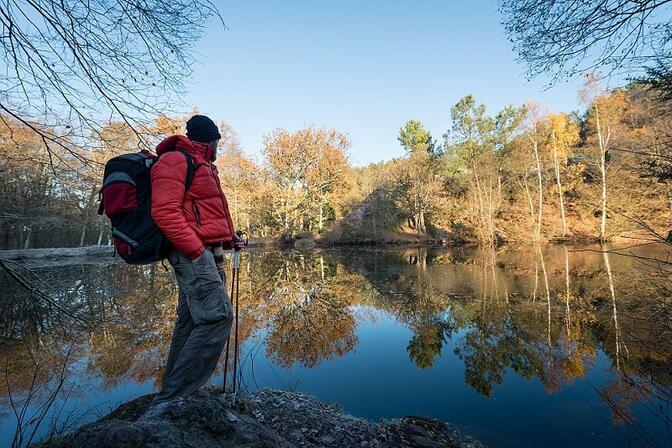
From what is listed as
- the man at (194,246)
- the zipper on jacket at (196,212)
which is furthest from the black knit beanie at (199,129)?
the zipper on jacket at (196,212)

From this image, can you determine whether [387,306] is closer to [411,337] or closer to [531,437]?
[411,337]

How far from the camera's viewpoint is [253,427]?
1.85 metres

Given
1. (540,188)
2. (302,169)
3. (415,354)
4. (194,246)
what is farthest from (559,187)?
(194,246)

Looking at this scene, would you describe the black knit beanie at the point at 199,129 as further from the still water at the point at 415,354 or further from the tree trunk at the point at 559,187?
the tree trunk at the point at 559,187

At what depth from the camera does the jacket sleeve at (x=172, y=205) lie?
203 cm

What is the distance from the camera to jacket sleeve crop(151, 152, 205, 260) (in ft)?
6.64

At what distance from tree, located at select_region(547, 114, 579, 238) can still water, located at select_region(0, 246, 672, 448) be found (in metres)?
17.1

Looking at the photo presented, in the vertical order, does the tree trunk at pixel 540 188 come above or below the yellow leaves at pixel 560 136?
below

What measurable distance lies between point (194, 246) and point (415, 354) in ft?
15.1

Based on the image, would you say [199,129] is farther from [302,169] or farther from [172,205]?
[302,169]

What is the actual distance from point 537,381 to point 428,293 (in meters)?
5.18

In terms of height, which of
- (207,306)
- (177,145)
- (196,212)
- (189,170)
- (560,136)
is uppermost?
(560,136)

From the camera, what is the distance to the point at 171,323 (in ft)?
23.3

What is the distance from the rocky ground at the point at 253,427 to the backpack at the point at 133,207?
85cm
